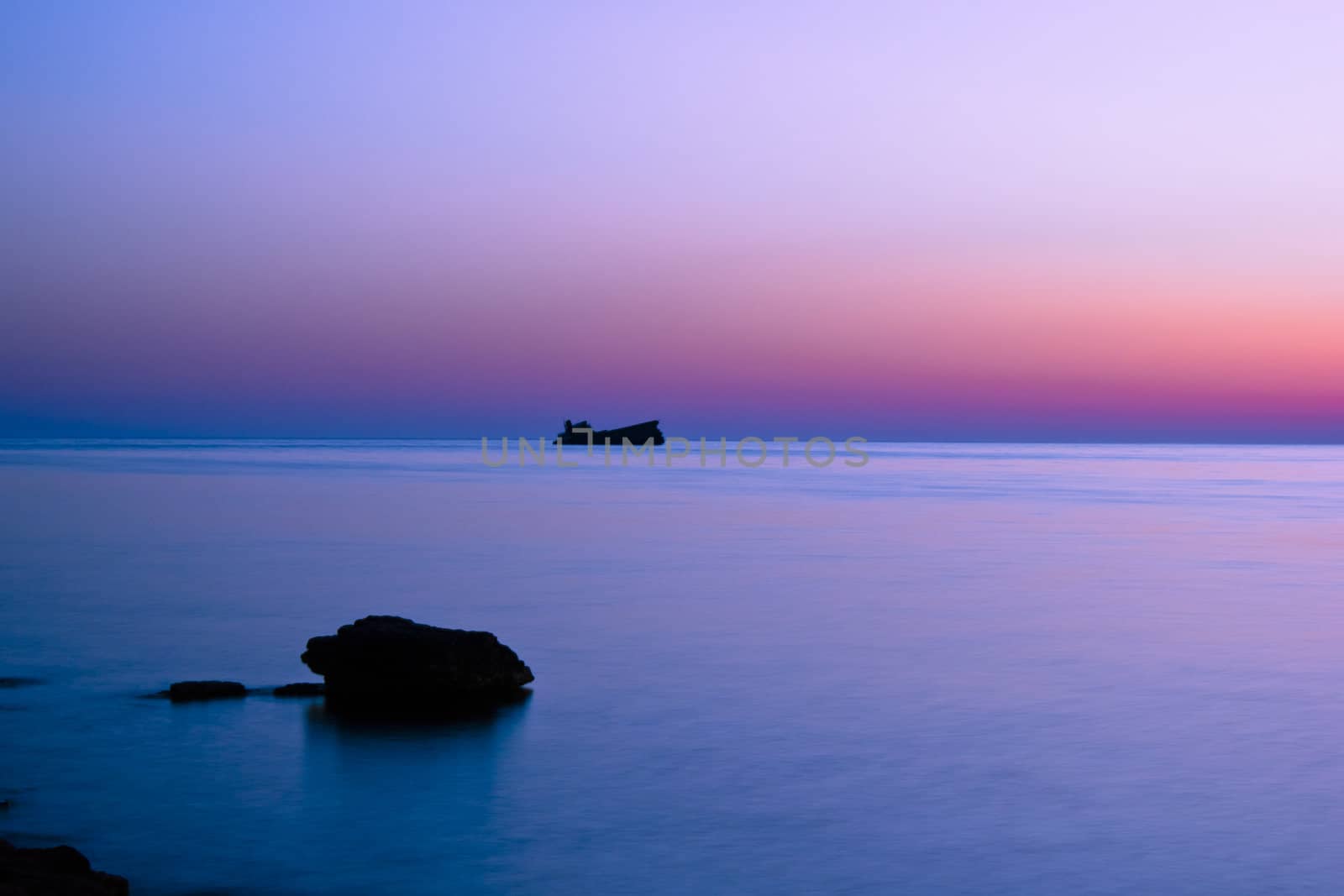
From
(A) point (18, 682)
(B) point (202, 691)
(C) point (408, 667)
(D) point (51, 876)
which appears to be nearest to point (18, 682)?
(A) point (18, 682)

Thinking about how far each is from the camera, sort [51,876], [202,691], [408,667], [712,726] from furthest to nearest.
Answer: [202,691] → [408,667] → [712,726] → [51,876]

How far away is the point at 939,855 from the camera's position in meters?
6.73

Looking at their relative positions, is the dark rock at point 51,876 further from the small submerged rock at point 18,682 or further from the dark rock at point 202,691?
the small submerged rock at point 18,682

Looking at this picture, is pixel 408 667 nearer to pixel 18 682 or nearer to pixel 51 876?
pixel 18 682

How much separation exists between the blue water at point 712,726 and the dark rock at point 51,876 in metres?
0.69

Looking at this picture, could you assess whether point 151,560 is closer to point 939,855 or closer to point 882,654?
point 882,654

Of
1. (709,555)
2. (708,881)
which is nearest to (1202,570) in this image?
(709,555)

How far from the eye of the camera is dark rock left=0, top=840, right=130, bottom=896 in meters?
4.91

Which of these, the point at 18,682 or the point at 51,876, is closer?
the point at 51,876

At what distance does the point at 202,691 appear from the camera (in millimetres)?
10242

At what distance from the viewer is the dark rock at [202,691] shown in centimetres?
1020

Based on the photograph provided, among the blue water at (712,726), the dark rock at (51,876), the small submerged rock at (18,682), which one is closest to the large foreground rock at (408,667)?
the blue water at (712,726)

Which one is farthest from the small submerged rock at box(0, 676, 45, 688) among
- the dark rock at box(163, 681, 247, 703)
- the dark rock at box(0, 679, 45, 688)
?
the dark rock at box(163, 681, 247, 703)

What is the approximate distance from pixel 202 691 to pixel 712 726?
3978mm
